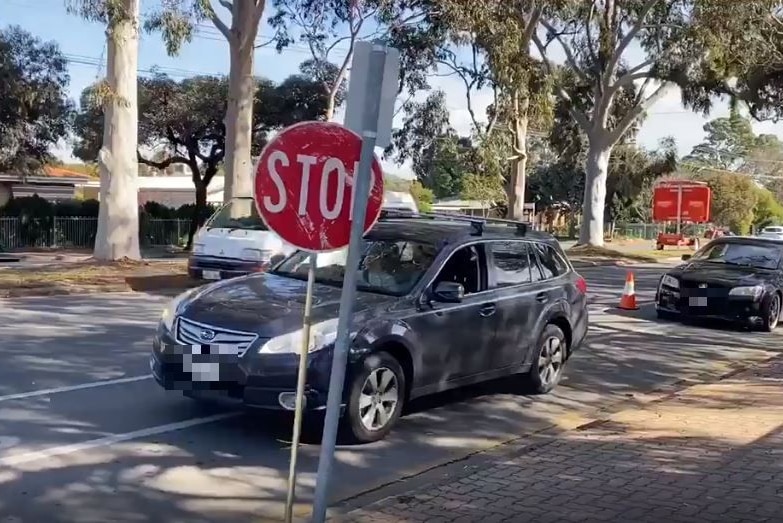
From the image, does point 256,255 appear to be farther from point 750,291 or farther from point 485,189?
point 485,189

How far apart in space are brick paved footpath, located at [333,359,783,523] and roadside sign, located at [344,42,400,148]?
2.21 meters

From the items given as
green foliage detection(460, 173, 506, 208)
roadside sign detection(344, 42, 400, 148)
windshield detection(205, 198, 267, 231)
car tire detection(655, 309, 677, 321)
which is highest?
green foliage detection(460, 173, 506, 208)

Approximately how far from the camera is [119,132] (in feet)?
66.0

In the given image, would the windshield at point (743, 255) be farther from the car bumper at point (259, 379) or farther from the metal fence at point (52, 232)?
the metal fence at point (52, 232)

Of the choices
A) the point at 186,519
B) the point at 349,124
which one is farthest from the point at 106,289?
the point at 349,124

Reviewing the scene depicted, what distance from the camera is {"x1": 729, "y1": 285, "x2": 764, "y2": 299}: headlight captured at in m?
14.7

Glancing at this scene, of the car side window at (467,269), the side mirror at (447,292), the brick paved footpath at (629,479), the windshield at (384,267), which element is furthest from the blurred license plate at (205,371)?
the car side window at (467,269)

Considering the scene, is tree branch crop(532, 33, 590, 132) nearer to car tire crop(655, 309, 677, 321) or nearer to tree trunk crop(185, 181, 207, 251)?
tree trunk crop(185, 181, 207, 251)

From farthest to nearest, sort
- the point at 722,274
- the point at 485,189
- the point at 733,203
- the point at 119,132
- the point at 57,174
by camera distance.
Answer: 1. the point at 733,203
2. the point at 57,174
3. the point at 485,189
4. the point at 119,132
5. the point at 722,274

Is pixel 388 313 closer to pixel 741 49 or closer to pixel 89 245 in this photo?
pixel 741 49

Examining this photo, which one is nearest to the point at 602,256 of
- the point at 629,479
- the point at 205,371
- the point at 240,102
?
the point at 240,102

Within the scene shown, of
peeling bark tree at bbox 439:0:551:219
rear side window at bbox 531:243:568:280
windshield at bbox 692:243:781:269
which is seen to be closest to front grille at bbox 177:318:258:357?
rear side window at bbox 531:243:568:280

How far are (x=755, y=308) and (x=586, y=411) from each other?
6807 millimetres

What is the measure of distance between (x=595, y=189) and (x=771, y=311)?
23.5 m
